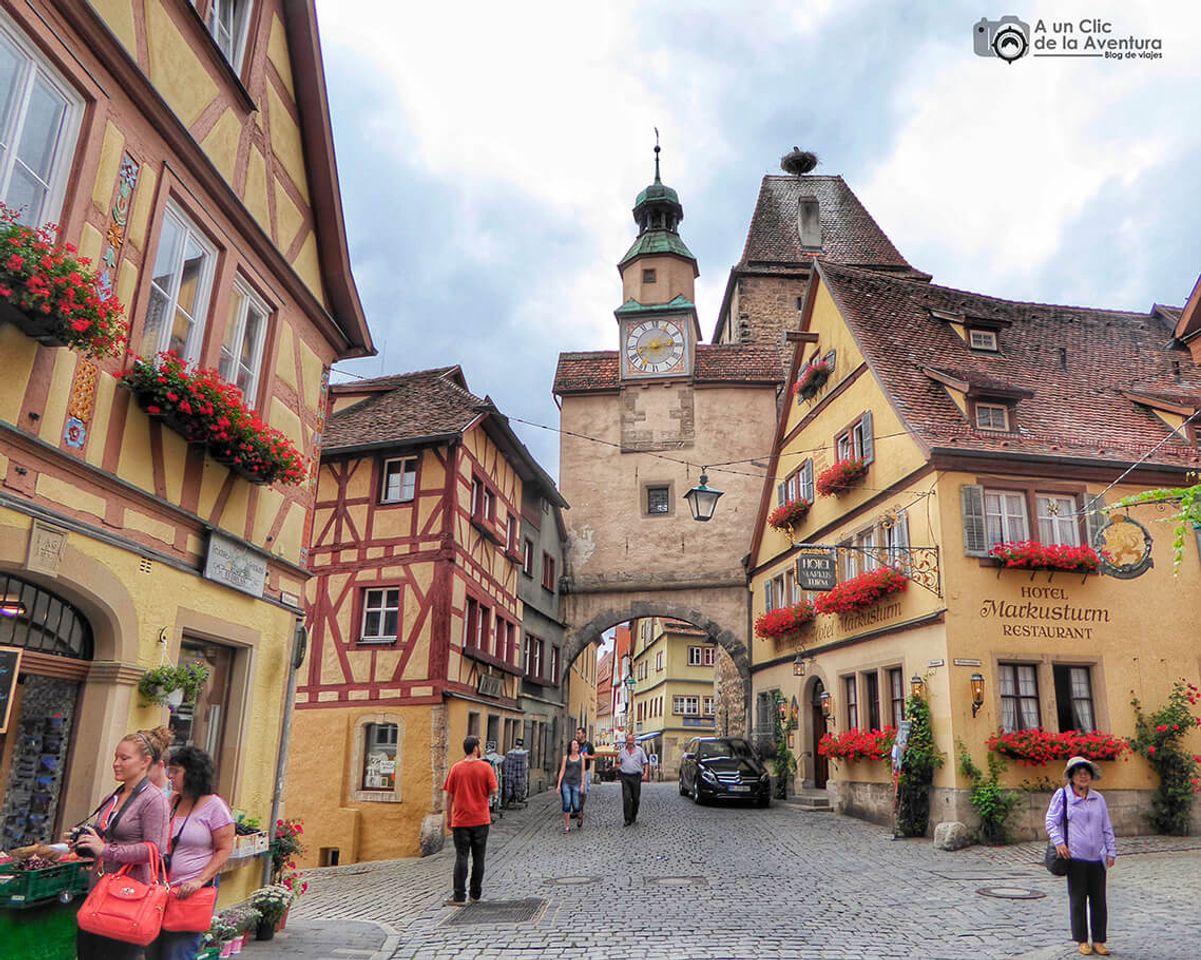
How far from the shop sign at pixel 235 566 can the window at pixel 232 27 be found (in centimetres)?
424

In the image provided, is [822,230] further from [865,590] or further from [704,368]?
[865,590]

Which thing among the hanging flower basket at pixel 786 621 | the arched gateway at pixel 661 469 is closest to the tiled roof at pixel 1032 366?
the hanging flower basket at pixel 786 621

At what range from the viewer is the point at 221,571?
320 inches

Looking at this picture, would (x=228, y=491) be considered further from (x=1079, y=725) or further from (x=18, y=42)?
(x=1079, y=725)

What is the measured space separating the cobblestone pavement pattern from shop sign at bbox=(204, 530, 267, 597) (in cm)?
301

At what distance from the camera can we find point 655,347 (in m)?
30.2

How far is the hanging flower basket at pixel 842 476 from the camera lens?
18.0m

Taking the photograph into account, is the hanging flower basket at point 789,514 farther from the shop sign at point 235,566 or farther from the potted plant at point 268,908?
the potted plant at point 268,908

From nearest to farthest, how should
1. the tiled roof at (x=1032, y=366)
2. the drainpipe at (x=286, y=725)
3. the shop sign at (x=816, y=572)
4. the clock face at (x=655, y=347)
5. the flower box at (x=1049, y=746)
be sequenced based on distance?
the drainpipe at (x=286, y=725) → the flower box at (x=1049, y=746) → the tiled roof at (x=1032, y=366) → the shop sign at (x=816, y=572) → the clock face at (x=655, y=347)

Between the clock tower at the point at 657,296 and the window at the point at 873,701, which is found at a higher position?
the clock tower at the point at 657,296

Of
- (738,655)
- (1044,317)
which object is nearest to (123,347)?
(1044,317)

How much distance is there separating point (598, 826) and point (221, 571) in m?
10.9

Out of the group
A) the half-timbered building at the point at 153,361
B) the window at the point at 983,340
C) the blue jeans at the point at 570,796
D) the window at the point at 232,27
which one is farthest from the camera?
the window at the point at 983,340

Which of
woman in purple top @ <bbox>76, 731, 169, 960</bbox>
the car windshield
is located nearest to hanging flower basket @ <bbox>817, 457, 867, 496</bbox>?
the car windshield
